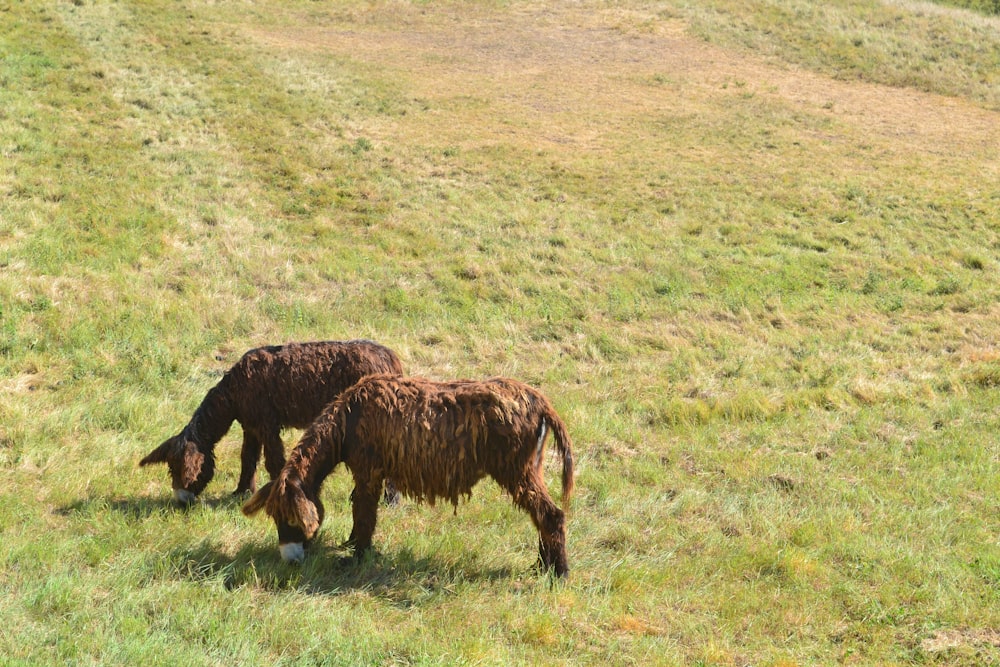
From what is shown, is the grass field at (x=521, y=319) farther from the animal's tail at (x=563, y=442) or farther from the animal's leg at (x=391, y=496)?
the animal's tail at (x=563, y=442)

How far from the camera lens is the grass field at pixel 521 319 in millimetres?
5645

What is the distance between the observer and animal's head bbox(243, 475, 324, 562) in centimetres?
593

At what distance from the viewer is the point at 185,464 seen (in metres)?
6.87

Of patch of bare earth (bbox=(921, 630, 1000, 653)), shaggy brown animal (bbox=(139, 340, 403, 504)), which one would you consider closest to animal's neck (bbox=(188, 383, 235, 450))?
shaggy brown animal (bbox=(139, 340, 403, 504))

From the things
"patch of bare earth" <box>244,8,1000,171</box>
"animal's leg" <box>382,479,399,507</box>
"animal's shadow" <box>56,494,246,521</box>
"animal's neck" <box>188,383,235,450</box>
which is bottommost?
"animal's leg" <box>382,479,399,507</box>

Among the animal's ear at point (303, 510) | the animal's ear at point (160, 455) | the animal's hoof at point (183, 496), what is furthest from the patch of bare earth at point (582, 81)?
the animal's ear at point (303, 510)

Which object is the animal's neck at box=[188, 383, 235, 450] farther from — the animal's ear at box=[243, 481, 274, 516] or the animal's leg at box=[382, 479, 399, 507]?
the animal's leg at box=[382, 479, 399, 507]

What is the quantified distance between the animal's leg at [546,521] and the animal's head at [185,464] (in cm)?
283

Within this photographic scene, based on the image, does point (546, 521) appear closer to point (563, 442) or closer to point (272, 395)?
point (563, 442)

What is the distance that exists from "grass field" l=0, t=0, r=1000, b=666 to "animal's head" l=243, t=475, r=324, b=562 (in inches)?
11.6

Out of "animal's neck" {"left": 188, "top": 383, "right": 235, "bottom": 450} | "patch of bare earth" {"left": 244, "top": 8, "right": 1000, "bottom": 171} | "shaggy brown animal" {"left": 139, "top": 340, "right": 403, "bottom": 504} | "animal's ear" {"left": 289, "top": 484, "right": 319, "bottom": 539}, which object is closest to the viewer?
"animal's ear" {"left": 289, "top": 484, "right": 319, "bottom": 539}

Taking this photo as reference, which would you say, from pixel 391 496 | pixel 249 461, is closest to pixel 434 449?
pixel 391 496

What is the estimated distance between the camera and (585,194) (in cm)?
2134

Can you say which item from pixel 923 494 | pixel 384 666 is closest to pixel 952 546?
pixel 923 494
